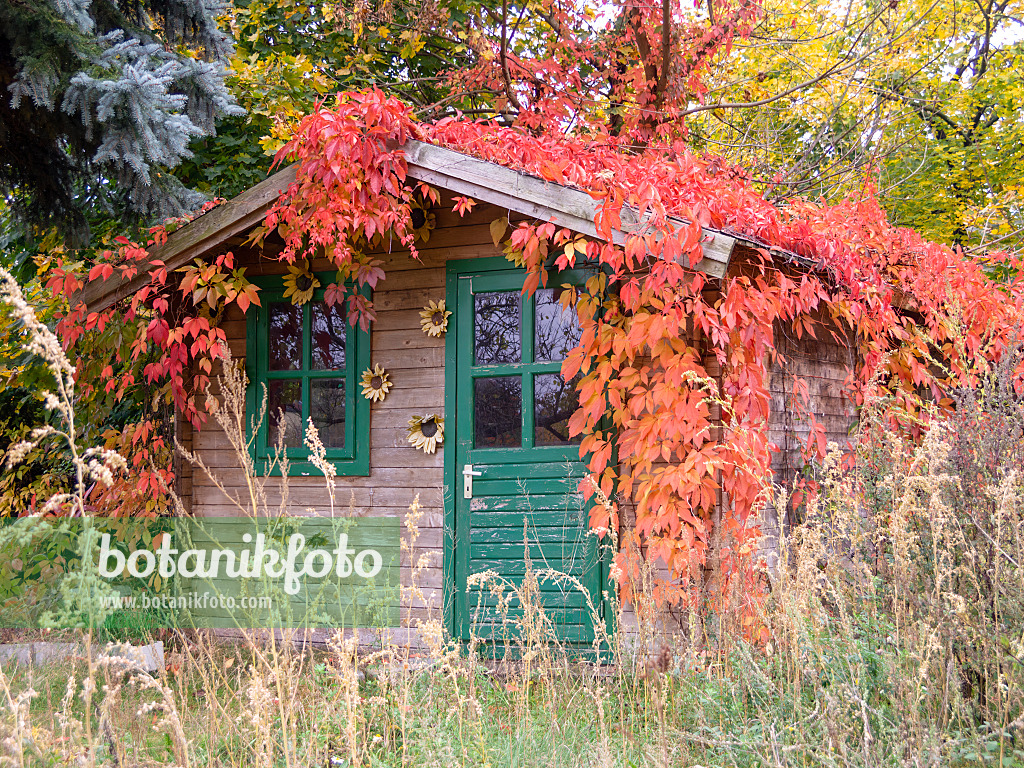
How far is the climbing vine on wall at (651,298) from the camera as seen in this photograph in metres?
4.35

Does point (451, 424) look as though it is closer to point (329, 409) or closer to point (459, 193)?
point (329, 409)

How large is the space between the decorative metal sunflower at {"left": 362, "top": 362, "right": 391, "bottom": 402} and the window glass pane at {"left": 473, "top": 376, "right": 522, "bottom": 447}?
2.15 feet

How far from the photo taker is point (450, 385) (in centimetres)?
542

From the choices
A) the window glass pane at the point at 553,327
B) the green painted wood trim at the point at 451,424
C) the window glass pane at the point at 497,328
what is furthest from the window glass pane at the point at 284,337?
the window glass pane at the point at 553,327

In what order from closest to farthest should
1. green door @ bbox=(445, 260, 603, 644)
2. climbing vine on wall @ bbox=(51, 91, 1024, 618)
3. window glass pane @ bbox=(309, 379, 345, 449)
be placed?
climbing vine on wall @ bbox=(51, 91, 1024, 618)
green door @ bbox=(445, 260, 603, 644)
window glass pane @ bbox=(309, 379, 345, 449)

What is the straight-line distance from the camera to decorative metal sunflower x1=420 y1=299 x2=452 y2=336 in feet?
17.9

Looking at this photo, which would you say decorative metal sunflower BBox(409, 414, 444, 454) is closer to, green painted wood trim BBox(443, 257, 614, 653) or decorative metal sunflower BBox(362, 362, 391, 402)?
green painted wood trim BBox(443, 257, 614, 653)

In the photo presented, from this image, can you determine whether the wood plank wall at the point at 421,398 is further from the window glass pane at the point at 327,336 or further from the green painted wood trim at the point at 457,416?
the window glass pane at the point at 327,336

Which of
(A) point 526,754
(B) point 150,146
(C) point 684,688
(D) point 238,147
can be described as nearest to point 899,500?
(C) point 684,688

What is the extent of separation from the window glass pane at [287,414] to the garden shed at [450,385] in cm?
1

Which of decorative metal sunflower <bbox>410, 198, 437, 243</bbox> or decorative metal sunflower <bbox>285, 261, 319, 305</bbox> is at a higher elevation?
decorative metal sunflower <bbox>410, 198, 437, 243</bbox>

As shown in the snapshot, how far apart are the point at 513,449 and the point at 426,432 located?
2.08 ft

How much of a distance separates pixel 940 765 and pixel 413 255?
399 centimetres

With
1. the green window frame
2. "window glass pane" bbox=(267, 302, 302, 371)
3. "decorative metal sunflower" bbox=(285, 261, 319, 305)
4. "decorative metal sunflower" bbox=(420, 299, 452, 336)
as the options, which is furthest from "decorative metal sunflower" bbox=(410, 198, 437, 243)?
"window glass pane" bbox=(267, 302, 302, 371)
